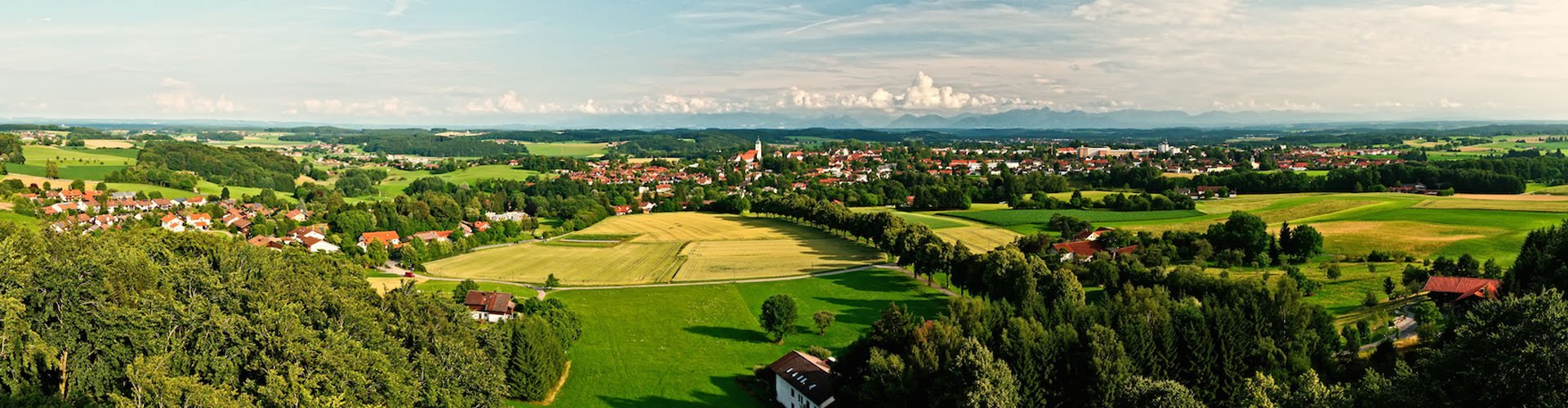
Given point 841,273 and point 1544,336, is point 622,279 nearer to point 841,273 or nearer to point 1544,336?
point 841,273

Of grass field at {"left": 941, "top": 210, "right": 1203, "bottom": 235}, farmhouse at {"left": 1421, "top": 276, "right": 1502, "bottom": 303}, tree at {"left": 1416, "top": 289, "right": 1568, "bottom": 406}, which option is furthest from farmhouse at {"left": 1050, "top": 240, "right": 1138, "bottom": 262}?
tree at {"left": 1416, "top": 289, "right": 1568, "bottom": 406}

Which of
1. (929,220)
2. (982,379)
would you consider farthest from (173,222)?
(982,379)

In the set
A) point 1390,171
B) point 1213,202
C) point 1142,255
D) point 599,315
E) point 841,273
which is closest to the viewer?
point 599,315

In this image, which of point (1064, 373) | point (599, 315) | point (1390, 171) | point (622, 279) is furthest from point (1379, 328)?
point (1390, 171)

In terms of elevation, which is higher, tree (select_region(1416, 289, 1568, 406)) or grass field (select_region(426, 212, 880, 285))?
tree (select_region(1416, 289, 1568, 406))

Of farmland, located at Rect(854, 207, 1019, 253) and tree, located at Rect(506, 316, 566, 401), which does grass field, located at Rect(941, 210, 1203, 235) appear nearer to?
farmland, located at Rect(854, 207, 1019, 253)

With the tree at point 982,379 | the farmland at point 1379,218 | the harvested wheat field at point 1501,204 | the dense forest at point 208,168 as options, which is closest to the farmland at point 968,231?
the farmland at point 1379,218
